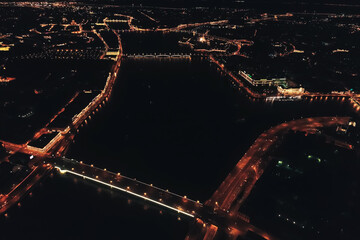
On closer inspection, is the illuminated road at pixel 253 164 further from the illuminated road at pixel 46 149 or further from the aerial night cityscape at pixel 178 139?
the illuminated road at pixel 46 149

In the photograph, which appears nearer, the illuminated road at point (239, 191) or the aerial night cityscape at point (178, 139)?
the illuminated road at point (239, 191)

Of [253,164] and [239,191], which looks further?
[253,164]

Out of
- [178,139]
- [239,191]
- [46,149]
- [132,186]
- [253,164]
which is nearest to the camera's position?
[239,191]

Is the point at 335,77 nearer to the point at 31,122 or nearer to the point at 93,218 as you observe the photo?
the point at 93,218

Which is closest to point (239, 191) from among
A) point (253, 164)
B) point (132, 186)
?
point (253, 164)

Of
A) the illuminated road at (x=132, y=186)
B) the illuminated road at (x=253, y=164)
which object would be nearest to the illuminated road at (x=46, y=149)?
the illuminated road at (x=132, y=186)

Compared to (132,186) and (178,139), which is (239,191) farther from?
(178,139)

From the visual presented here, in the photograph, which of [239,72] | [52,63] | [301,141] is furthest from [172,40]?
[301,141]

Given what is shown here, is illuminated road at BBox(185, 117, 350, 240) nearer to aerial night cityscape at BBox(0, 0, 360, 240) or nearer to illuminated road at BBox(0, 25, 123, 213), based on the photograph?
aerial night cityscape at BBox(0, 0, 360, 240)

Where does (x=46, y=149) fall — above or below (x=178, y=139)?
above
